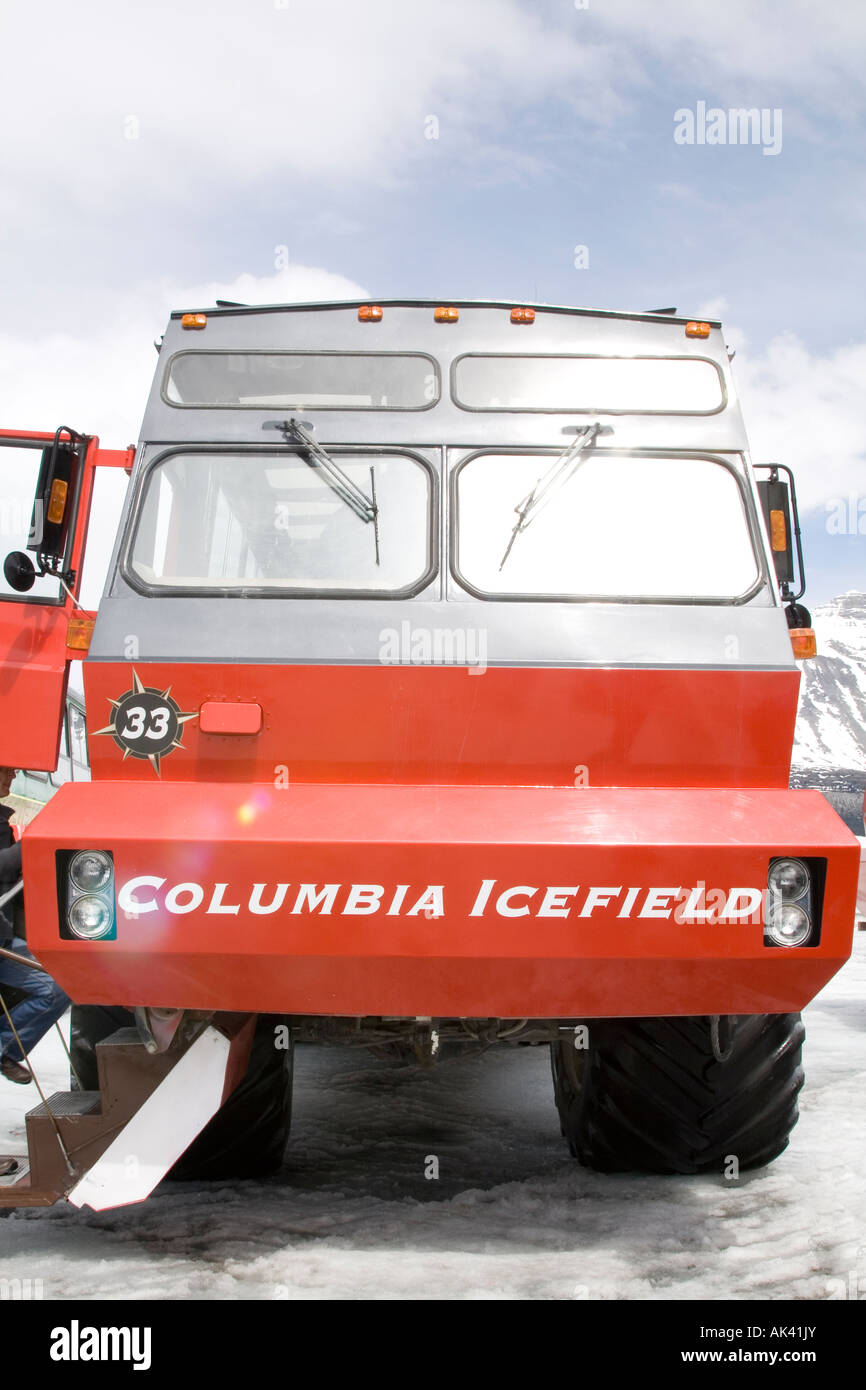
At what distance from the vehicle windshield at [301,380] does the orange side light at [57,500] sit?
0.47 metres

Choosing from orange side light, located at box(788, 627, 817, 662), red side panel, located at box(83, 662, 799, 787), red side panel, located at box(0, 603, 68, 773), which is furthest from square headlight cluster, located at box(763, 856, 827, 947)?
red side panel, located at box(0, 603, 68, 773)

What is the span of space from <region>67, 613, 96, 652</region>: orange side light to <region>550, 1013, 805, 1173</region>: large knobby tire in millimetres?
2049

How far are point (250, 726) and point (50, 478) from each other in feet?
4.17

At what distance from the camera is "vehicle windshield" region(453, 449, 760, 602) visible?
3357mm

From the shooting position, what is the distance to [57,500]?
366 centimetres

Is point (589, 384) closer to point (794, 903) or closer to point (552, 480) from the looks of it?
point (552, 480)

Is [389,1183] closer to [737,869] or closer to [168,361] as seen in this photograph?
[737,869]

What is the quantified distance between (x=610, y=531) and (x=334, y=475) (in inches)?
36.0

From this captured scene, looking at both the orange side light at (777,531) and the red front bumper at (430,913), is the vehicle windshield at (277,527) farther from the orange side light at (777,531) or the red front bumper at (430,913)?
the orange side light at (777,531)

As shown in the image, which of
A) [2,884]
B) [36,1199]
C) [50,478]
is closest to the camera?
[36,1199]

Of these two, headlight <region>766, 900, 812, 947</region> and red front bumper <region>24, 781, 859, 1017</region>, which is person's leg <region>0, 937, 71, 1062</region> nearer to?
red front bumper <region>24, 781, 859, 1017</region>

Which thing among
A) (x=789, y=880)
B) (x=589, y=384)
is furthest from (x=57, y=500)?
(x=789, y=880)
